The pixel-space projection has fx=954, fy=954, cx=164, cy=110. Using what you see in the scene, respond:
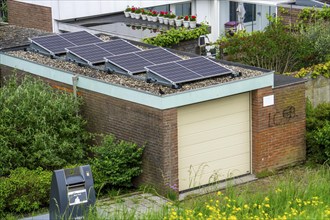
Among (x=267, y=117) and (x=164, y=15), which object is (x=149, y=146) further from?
(x=164, y=15)

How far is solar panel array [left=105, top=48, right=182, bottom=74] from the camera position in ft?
78.1

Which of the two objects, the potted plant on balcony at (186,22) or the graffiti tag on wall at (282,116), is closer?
the graffiti tag on wall at (282,116)

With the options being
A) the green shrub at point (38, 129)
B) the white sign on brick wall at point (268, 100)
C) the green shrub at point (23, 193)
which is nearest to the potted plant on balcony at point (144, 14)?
the green shrub at point (38, 129)

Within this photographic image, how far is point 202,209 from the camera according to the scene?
57.4 ft

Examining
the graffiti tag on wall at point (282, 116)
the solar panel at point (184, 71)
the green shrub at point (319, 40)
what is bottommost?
the graffiti tag on wall at point (282, 116)

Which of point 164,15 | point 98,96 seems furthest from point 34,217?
point 164,15

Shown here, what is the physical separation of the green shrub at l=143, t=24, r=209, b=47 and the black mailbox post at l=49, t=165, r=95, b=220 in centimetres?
1092

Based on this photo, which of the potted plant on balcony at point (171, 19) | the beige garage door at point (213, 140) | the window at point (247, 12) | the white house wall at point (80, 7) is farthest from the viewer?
the window at point (247, 12)

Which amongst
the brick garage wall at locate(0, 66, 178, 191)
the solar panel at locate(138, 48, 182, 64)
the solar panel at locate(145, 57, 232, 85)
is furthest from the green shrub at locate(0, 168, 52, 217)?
the solar panel at locate(138, 48, 182, 64)

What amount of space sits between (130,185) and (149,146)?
3.72ft

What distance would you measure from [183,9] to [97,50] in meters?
12.9

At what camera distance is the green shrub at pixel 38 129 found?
885 inches

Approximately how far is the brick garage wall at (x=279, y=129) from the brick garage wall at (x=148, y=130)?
2.55m

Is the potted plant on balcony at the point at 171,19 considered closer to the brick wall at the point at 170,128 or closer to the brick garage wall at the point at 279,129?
the brick wall at the point at 170,128
